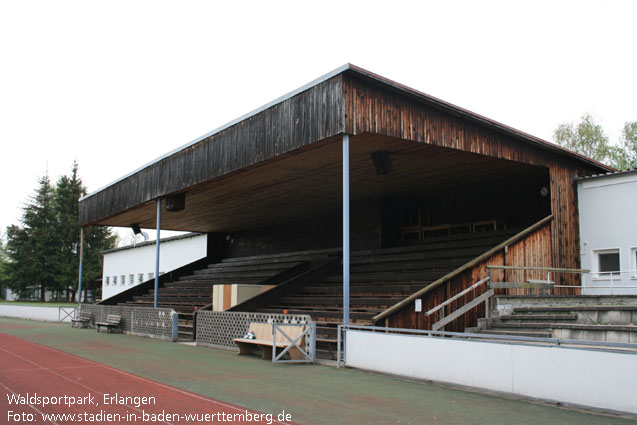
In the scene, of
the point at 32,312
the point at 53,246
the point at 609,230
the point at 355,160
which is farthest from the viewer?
the point at 53,246

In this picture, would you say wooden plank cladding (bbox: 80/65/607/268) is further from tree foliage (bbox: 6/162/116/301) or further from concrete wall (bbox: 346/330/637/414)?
tree foliage (bbox: 6/162/116/301)

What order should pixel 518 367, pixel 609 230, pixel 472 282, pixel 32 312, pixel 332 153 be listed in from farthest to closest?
pixel 32 312 < pixel 609 230 < pixel 332 153 < pixel 472 282 < pixel 518 367

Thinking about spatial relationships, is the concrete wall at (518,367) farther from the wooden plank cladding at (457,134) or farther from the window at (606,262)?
the window at (606,262)

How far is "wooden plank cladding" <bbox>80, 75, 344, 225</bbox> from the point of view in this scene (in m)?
11.5

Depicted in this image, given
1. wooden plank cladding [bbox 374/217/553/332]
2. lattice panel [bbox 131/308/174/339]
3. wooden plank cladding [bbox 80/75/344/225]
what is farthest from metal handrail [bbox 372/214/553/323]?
lattice panel [bbox 131/308/174/339]

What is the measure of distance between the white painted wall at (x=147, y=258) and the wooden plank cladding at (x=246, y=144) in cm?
1021

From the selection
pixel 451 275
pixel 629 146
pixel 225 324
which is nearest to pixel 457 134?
pixel 451 275

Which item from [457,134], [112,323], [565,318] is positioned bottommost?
[112,323]

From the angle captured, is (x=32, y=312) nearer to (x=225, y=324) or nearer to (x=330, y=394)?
(x=225, y=324)

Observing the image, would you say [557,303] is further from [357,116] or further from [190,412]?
[190,412]

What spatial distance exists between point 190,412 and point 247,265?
19.7m

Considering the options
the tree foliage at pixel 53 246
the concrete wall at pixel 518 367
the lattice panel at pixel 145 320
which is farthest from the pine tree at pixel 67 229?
the concrete wall at pixel 518 367

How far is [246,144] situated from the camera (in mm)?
14156

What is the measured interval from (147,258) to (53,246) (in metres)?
23.1
